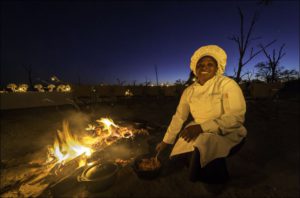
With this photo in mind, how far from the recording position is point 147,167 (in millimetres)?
2926

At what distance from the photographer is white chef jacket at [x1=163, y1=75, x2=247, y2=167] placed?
2.22m

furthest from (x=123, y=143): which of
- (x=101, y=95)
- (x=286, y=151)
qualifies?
(x=101, y=95)

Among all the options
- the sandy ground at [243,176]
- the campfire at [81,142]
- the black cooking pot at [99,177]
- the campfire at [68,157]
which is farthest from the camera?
the campfire at [81,142]

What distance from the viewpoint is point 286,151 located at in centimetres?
411

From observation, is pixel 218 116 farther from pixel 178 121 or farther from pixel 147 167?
pixel 147 167

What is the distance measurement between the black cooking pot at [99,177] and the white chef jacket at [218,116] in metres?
1.25

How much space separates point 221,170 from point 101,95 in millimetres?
21111

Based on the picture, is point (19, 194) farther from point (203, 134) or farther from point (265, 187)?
point (265, 187)

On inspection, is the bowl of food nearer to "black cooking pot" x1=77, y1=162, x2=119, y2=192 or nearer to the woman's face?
"black cooking pot" x1=77, y1=162, x2=119, y2=192

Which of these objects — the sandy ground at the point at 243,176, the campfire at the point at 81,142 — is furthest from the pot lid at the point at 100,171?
the campfire at the point at 81,142

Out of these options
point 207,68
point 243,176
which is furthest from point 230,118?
point 243,176

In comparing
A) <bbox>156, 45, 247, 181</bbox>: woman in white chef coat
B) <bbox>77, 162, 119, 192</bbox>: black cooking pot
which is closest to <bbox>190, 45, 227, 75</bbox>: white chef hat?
<bbox>156, 45, 247, 181</bbox>: woman in white chef coat

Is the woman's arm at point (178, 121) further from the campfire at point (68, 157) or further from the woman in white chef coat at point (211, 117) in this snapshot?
the campfire at point (68, 157)

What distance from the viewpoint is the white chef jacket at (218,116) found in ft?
7.29
